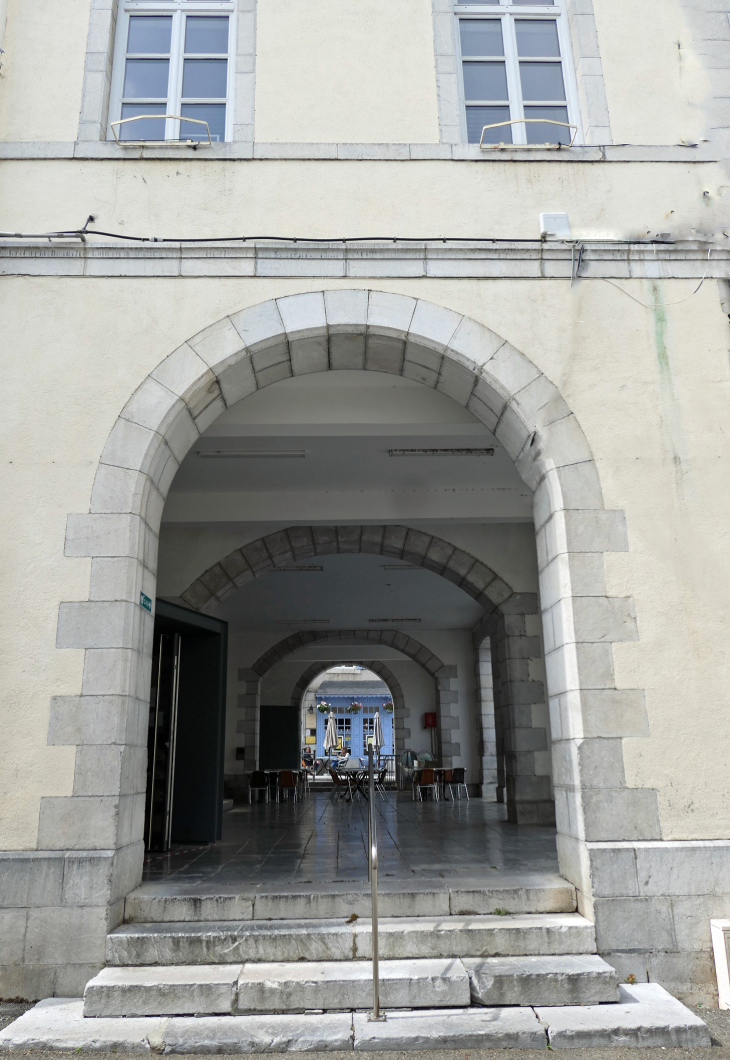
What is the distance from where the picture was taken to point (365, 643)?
13.8 m

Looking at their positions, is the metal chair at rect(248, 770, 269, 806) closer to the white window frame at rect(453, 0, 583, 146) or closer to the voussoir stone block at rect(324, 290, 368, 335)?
the voussoir stone block at rect(324, 290, 368, 335)

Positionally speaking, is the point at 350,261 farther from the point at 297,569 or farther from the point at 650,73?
the point at 297,569

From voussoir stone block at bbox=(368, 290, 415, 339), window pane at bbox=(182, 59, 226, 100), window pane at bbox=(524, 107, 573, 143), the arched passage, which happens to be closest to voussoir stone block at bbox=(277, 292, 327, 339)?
voussoir stone block at bbox=(368, 290, 415, 339)

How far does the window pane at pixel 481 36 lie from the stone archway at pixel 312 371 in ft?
6.73

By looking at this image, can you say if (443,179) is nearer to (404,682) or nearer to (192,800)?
(192,800)

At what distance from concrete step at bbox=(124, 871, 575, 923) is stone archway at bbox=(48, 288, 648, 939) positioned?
146mm

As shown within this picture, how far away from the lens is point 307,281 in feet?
14.5

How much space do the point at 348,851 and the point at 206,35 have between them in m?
5.47

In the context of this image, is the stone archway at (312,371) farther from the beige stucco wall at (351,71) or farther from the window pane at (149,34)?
the window pane at (149,34)

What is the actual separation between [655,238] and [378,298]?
67.5 inches

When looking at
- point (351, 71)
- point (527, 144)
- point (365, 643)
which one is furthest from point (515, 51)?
point (365, 643)

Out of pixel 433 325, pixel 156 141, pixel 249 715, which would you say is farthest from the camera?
pixel 249 715

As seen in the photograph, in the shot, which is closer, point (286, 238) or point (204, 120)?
point (286, 238)

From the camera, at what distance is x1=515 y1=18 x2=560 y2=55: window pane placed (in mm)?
5098
